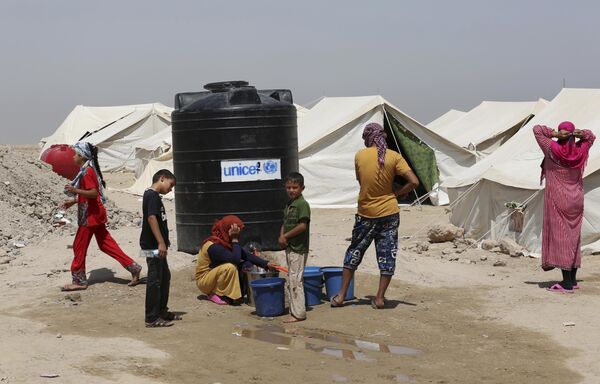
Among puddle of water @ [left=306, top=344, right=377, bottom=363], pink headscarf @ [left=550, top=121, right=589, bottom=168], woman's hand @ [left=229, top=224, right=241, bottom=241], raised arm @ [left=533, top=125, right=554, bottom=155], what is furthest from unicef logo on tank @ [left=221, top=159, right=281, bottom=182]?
pink headscarf @ [left=550, top=121, right=589, bottom=168]

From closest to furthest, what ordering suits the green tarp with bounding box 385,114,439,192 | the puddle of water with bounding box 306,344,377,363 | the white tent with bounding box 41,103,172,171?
1. the puddle of water with bounding box 306,344,377,363
2. the green tarp with bounding box 385,114,439,192
3. the white tent with bounding box 41,103,172,171

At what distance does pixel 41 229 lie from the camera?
11586mm

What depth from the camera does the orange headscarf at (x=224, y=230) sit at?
809cm

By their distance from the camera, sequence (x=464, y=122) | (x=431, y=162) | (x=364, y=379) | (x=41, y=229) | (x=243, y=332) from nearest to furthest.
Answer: (x=364, y=379), (x=243, y=332), (x=41, y=229), (x=431, y=162), (x=464, y=122)

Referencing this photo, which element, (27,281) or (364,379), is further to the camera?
(27,281)

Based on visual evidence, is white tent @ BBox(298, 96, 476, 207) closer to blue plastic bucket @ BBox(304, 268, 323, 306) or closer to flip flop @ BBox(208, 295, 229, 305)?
blue plastic bucket @ BBox(304, 268, 323, 306)

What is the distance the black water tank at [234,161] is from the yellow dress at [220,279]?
730 millimetres

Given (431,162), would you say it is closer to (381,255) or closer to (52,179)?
(52,179)

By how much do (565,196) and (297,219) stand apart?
2965 mm

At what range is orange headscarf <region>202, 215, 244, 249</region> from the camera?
8.09 meters

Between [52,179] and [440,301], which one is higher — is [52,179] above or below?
above

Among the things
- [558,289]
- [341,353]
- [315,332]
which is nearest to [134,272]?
[315,332]

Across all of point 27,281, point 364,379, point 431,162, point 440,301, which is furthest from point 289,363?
point 431,162

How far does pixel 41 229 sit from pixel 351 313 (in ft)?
17.1
